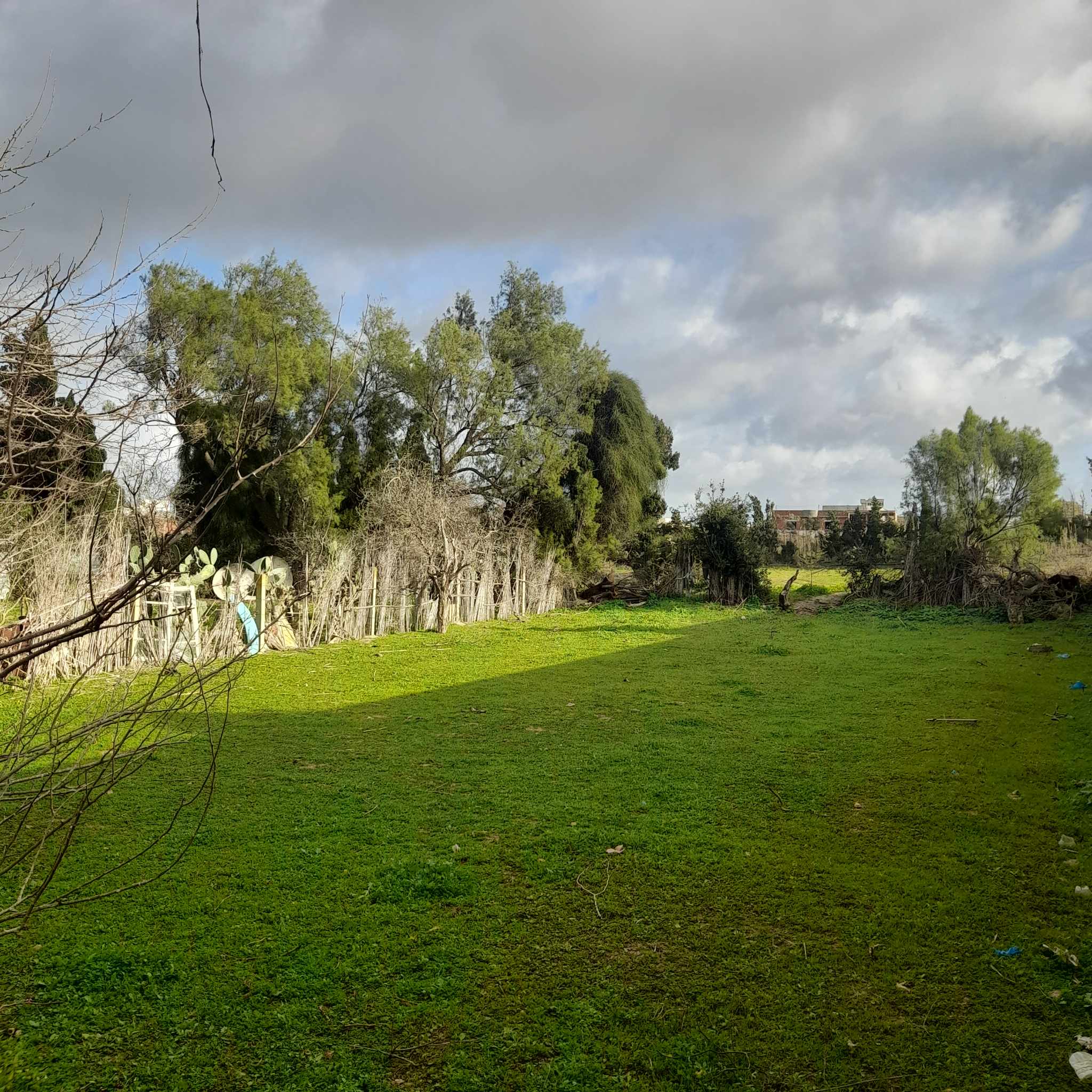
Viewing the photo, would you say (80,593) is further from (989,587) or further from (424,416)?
(989,587)

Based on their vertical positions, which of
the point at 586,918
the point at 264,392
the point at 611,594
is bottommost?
the point at 586,918

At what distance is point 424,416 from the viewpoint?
1906 centimetres

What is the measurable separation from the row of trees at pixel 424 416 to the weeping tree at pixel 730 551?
2612mm

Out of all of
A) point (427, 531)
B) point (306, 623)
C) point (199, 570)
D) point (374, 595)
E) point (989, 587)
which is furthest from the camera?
point (989, 587)

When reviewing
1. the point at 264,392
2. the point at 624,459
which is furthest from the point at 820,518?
the point at 264,392

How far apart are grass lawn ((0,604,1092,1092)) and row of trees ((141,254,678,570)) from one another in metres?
8.79

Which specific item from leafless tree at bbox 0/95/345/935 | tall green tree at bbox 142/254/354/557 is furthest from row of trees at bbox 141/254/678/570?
leafless tree at bbox 0/95/345/935

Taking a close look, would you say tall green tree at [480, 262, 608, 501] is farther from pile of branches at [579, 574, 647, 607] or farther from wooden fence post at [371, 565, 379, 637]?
wooden fence post at [371, 565, 379, 637]

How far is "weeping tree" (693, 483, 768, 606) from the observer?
20.3 metres

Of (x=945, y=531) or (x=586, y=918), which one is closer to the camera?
(x=586, y=918)

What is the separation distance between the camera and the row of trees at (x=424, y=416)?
52.6ft

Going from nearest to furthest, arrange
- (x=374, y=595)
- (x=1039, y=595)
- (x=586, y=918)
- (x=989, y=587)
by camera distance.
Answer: (x=586, y=918), (x=374, y=595), (x=1039, y=595), (x=989, y=587)

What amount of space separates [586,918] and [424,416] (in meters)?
16.5

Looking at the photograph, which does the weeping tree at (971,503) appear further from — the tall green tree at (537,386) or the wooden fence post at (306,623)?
the wooden fence post at (306,623)
